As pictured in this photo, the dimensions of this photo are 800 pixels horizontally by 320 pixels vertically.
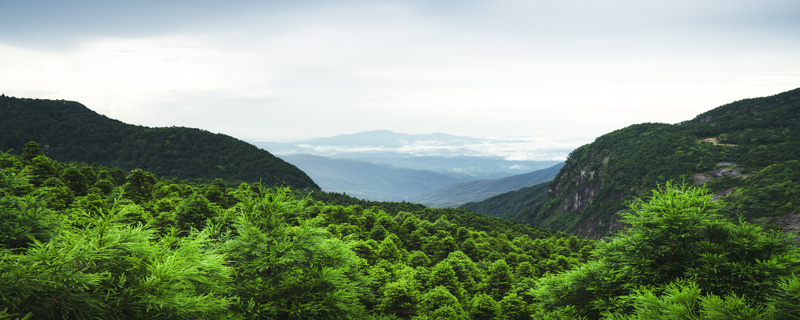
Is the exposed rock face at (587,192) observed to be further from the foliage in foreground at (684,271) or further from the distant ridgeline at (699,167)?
the foliage in foreground at (684,271)

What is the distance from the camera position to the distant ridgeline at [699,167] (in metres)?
71.4

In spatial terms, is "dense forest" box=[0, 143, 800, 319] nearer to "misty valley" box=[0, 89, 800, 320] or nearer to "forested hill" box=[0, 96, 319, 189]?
"misty valley" box=[0, 89, 800, 320]

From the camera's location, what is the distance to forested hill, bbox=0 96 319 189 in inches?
3780

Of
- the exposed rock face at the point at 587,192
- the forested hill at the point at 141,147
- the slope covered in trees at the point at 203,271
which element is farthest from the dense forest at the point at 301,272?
the exposed rock face at the point at 587,192

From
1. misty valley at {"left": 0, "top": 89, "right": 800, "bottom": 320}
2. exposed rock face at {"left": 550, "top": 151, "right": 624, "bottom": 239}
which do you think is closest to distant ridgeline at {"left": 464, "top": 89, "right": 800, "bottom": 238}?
exposed rock face at {"left": 550, "top": 151, "right": 624, "bottom": 239}

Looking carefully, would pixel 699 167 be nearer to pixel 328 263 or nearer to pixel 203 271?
pixel 328 263

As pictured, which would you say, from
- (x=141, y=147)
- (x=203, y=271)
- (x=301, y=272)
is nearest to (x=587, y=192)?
(x=301, y=272)

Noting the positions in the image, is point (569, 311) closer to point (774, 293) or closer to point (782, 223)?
point (774, 293)

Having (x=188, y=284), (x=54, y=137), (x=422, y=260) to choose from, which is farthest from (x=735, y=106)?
(x=54, y=137)

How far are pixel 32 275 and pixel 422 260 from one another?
2997cm

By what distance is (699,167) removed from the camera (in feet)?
333

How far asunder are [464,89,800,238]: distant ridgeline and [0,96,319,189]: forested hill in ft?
313

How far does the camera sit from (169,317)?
31.1ft

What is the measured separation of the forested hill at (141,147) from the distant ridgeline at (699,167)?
313 feet
